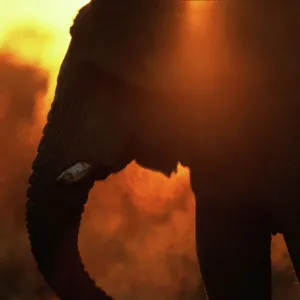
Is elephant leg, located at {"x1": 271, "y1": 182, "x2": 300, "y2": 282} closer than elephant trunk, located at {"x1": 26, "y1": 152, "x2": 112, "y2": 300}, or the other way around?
elephant trunk, located at {"x1": 26, "y1": 152, "x2": 112, "y2": 300}

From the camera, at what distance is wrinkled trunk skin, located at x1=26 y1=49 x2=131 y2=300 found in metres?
3.20

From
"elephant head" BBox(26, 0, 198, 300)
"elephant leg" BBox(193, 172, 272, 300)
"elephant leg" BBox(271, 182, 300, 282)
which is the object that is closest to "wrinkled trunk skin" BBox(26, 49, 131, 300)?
"elephant head" BBox(26, 0, 198, 300)

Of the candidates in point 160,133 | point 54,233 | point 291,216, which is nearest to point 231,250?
point 291,216

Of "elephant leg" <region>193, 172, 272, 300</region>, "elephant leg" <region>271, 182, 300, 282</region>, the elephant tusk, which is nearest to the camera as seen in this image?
the elephant tusk

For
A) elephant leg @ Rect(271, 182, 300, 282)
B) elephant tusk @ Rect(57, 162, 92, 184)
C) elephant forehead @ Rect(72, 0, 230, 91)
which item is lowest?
elephant leg @ Rect(271, 182, 300, 282)

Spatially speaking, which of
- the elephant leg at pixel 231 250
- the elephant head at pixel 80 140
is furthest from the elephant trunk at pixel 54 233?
the elephant leg at pixel 231 250

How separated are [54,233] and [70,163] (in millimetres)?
303

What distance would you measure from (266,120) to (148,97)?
0.53 m

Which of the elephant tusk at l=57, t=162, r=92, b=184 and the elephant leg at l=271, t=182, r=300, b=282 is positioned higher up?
the elephant tusk at l=57, t=162, r=92, b=184

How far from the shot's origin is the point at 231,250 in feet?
12.4

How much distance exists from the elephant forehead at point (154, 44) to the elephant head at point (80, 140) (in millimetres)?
17

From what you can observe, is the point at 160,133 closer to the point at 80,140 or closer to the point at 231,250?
the point at 80,140

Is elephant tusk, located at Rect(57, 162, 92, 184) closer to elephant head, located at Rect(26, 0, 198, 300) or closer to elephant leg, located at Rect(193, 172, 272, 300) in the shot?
elephant head, located at Rect(26, 0, 198, 300)

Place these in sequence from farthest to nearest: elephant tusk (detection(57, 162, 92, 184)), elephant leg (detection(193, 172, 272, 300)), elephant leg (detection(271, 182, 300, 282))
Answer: elephant leg (detection(193, 172, 272, 300))
elephant leg (detection(271, 182, 300, 282))
elephant tusk (detection(57, 162, 92, 184))
